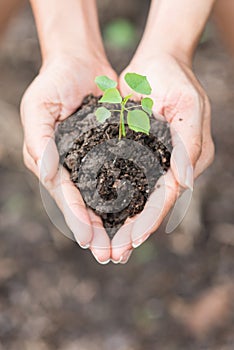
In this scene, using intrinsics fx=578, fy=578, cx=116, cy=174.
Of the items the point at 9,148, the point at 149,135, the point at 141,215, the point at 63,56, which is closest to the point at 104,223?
the point at 141,215

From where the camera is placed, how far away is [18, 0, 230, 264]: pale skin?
4.75 feet

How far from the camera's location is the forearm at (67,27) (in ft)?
6.00

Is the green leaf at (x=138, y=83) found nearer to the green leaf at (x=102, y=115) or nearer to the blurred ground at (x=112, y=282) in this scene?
the green leaf at (x=102, y=115)

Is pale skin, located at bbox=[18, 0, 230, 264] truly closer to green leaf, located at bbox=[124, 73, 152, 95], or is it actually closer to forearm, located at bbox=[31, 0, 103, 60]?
forearm, located at bbox=[31, 0, 103, 60]

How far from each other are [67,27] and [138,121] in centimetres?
61

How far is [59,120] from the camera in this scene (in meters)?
1.62

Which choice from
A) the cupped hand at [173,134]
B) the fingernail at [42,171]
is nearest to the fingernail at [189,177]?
the cupped hand at [173,134]

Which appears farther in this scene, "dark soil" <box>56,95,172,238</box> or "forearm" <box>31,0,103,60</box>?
"forearm" <box>31,0,103,60</box>

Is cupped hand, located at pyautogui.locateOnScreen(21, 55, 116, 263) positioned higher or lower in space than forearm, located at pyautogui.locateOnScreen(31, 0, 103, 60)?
lower

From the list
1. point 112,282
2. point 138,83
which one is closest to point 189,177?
point 138,83

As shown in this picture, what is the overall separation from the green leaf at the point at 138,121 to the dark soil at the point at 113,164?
10 cm

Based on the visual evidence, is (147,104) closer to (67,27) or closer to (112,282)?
(67,27)

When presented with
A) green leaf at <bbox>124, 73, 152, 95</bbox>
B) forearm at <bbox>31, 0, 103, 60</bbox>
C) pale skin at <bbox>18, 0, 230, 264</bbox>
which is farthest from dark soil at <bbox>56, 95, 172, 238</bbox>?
forearm at <bbox>31, 0, 103, 60</bbox>

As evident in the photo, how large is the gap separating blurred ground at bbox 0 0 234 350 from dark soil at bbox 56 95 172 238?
96 cm
